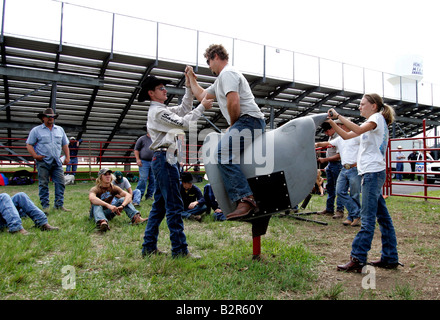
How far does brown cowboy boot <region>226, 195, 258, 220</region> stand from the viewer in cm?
253

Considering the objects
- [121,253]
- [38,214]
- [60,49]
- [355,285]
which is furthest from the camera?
[60,49]

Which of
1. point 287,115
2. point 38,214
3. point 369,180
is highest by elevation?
point 287,115

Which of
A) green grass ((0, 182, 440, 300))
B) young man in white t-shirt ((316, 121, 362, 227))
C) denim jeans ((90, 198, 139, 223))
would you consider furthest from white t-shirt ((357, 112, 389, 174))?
denim jeans ((90, 198, 139, 223))

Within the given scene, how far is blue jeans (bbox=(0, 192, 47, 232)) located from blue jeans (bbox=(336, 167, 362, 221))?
482 centimetres

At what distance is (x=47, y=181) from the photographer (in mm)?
6117

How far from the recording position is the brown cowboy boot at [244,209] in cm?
253
